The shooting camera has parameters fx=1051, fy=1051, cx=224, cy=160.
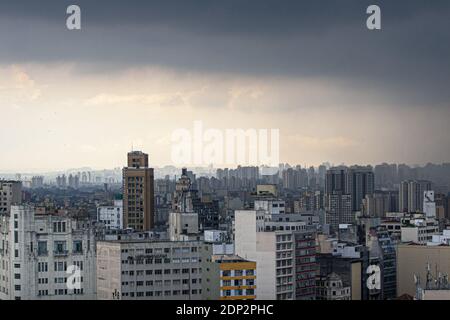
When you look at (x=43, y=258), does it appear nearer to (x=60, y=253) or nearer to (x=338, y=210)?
(x=60, y=253)

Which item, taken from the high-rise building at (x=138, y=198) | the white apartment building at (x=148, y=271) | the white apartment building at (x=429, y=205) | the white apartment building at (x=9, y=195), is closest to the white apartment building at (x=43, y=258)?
the white apartment building at (x=148, y=271)

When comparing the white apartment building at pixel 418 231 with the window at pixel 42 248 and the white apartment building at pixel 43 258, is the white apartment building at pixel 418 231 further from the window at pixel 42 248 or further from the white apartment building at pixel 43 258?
the window at pixel 42 248

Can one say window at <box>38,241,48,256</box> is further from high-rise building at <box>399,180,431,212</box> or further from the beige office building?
high-rise building at <box>399,180,431,212</box>

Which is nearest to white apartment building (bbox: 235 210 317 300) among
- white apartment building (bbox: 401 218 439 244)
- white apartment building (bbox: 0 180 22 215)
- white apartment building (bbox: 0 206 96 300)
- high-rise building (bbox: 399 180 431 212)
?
white apartment building (bbox: 0 206 96 300)

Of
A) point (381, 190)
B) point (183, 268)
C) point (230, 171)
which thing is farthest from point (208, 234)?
Result: point (381, 190)

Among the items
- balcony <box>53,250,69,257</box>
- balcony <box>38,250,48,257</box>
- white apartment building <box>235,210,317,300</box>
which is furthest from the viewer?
white apartment building <box>235,210,317,300</box>

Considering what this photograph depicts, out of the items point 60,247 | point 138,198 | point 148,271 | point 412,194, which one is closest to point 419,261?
point 412,194
